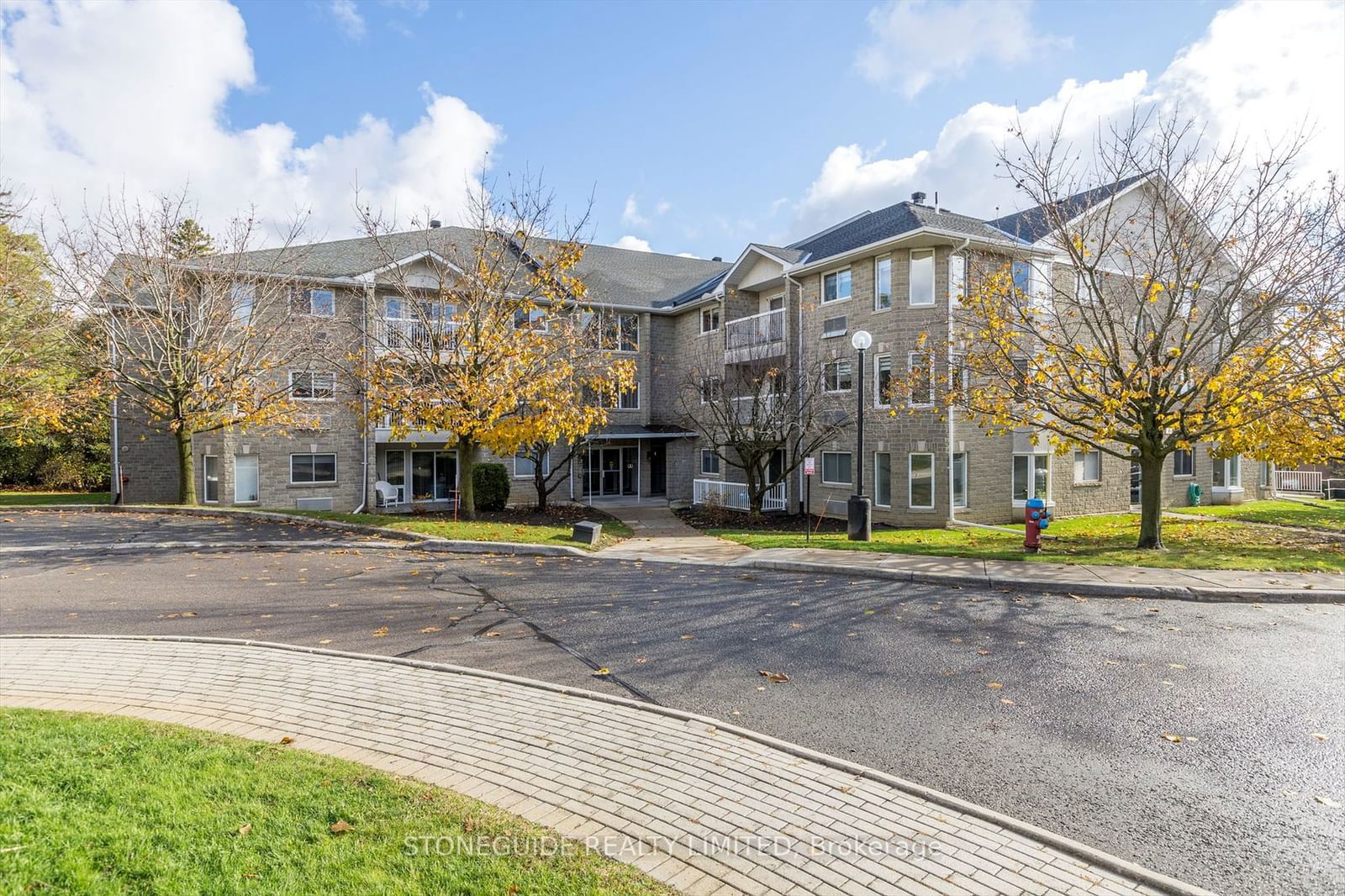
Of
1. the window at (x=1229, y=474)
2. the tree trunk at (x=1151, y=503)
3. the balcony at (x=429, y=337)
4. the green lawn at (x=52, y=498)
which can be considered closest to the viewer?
the tree trunk at (x=1151, y=503)

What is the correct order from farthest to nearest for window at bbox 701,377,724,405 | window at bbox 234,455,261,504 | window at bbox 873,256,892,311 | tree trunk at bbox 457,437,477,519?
window at bbox 234,455,261,504
window at bbox 701,377,724,405
window at bbox 873,256,892,311
tree trunk at bbox 457,437,477,519

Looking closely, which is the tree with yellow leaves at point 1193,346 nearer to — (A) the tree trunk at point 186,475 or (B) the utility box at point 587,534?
(B) the utility box at point 587,534

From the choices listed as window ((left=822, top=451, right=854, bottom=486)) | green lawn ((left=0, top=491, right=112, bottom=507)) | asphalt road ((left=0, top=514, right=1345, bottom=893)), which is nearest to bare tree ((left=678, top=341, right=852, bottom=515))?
window ((left=822, top=451, right=854, bottom=486))

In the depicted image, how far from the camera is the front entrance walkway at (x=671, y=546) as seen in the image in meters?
13.6

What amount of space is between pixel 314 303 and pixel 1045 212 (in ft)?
72.2

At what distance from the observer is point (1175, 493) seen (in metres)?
26.2

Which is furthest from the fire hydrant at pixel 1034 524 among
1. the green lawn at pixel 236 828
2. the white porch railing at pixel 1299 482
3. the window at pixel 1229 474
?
the white porch railing at pixel 1299 482

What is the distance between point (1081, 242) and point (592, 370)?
12.4 meters

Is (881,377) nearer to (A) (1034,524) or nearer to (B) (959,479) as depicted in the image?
(B) (959,479)

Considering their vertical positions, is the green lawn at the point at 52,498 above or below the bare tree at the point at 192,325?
below

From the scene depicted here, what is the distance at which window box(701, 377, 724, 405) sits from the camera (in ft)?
74.1

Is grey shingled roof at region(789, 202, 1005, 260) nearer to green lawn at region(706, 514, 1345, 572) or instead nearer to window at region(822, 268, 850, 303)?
window at region(822, 268, 850, 303)

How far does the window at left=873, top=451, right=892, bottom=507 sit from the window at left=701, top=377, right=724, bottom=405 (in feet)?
16.8

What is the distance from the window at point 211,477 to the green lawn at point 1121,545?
1721 cm
